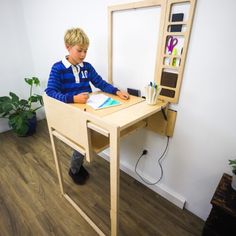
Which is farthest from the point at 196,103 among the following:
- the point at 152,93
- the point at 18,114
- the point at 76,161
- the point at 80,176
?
the point at 18,114

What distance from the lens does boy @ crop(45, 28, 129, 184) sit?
1.12m

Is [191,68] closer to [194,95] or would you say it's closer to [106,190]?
[194,95]

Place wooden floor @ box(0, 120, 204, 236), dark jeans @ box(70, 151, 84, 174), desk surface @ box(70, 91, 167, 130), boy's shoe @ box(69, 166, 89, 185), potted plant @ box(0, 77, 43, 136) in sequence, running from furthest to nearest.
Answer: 1. potted plant @ box(0, 77, 43, 136)
2. boy's shoe @ box(69, 166, 89, 185)
3. dark jeans @ box(70, 151, 84, 174)
4. wooden floor @ box(0, 120, 204, 236)
5. desk surface @ box(70, 91, 167, 130)

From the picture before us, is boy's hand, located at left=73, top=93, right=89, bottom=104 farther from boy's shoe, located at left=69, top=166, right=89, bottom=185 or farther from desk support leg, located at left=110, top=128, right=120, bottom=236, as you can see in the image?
boy's shoe, located at left=69, top=166, right=89, bottom=185

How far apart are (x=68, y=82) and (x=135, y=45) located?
59 cm

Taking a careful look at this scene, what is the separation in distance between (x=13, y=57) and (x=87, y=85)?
1790mm

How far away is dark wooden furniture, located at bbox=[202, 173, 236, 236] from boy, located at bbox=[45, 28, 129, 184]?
864 mm

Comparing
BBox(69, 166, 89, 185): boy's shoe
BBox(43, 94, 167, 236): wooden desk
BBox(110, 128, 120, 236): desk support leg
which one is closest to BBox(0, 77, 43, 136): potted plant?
BBox(69, 166, 89, 185): boy's shoe

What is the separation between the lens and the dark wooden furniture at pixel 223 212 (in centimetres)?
94

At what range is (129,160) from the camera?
1.74m

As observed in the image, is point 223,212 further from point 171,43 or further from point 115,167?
point 171,43

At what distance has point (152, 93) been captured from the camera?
1.10m

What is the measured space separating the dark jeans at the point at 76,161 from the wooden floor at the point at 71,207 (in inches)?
6.7

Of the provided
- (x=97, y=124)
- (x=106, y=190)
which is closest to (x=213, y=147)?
(x=97, y=124)
